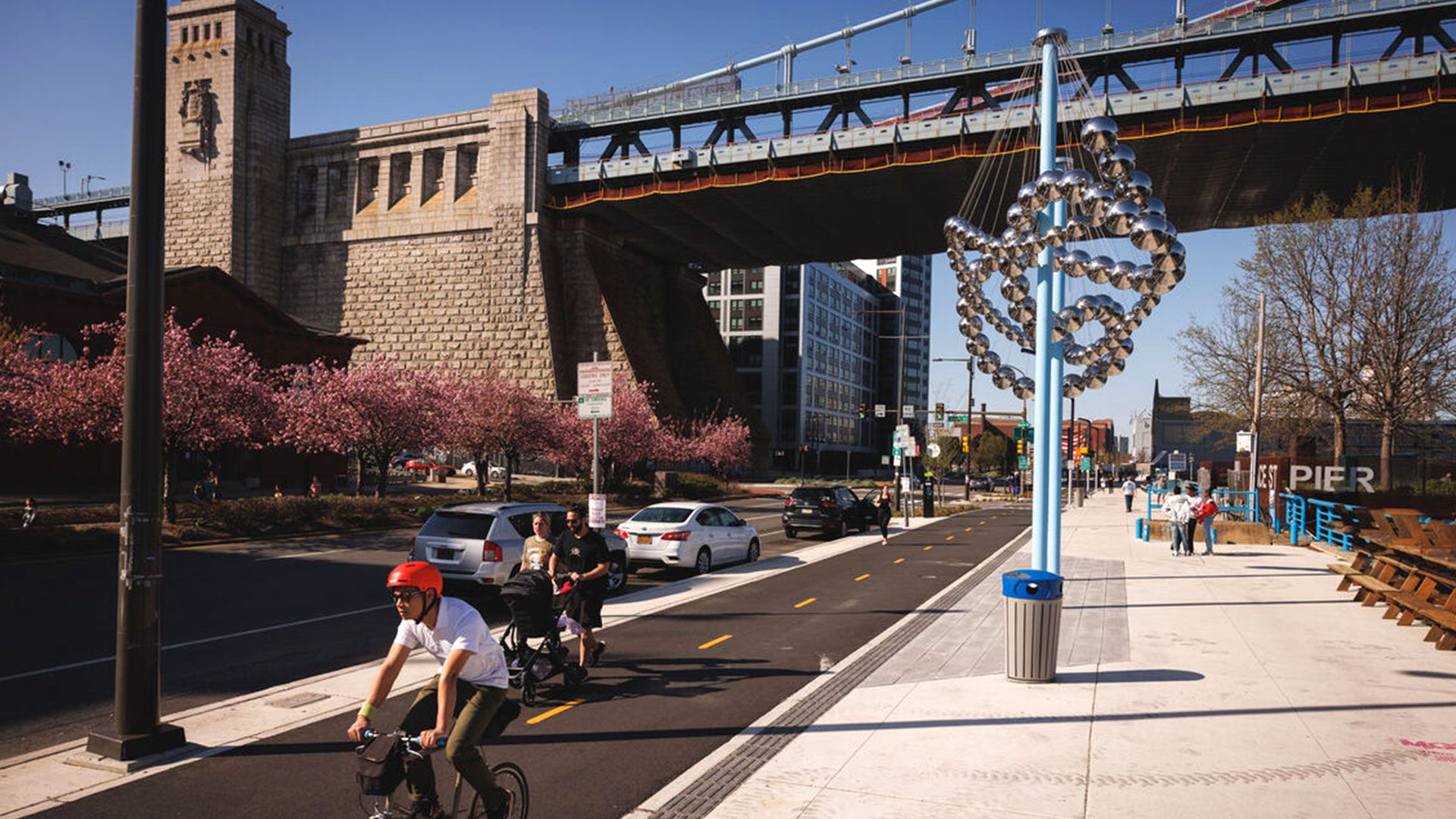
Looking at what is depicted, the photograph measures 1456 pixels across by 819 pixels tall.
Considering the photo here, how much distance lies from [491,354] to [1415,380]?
2067 inches

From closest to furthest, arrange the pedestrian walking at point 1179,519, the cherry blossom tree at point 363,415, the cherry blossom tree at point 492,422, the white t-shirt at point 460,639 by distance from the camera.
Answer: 1. the white t-shirt at point 460,639
2. the pedestrian walking at point 1179,519
3. the cherry blossom tree at point 363,415
4. the cherry blossom tree at point 492,422

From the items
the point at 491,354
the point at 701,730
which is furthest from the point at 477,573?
the point at 491,354

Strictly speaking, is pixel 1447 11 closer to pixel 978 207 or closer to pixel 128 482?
pixel 978 207

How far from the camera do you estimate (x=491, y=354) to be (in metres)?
65.2

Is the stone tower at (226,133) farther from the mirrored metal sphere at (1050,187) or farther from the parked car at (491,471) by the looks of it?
the mirrored metal sphere at (1050,187)

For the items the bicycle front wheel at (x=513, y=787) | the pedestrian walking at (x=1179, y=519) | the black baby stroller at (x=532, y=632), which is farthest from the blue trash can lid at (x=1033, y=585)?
the pedestrian walking at (x=1179, y=519)

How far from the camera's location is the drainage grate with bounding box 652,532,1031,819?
20.5 ft

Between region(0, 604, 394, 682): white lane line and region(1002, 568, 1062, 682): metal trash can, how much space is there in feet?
31.2

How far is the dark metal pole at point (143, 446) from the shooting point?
6809 millimetres

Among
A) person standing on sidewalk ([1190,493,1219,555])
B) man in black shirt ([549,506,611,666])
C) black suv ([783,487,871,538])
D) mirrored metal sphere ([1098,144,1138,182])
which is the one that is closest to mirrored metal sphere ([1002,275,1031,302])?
mirrored metal sphere ([1098,144,1138,182])

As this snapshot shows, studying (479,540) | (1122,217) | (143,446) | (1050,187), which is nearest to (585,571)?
(479,540)

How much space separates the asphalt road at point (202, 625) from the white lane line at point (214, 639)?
0.07ft

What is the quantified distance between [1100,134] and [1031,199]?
102cm

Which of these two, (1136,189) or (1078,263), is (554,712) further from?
(1136,189)
